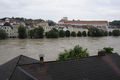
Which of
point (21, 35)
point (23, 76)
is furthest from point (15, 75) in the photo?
point (21, 35)

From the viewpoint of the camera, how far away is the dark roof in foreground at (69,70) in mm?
5199

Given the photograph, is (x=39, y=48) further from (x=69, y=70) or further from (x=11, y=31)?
(x=11, y=31)

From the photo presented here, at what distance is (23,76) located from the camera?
5152 mm

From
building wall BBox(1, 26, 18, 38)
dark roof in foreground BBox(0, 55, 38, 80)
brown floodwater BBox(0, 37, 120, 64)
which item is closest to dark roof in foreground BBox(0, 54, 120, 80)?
dark roof in foreground BBox(0, 55, 38, 80)

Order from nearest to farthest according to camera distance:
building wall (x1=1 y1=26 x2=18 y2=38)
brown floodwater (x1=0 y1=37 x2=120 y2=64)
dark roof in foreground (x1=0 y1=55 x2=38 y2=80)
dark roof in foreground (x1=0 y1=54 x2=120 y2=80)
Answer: dark roof in foreground (x1=0 y1=54 x2=120 y2=80), dark roof in foreground (x1=0 y1=55 x2=38 y2=80), brown floodwater (x1=0 y1=37 x2=120 y2=64), building wall (x1=1 y1=26 x2=18 y2=38)

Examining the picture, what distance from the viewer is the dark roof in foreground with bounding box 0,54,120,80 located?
520 cm

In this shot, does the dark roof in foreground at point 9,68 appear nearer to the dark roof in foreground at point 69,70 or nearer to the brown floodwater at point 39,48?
the dark roof in foreground at point 69,70

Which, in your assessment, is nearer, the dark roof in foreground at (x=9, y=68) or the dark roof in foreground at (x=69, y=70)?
the dark roof in foreground at (x=69, y=70)

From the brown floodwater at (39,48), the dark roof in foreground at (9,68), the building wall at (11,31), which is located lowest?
the brown floodwater at (39,48)

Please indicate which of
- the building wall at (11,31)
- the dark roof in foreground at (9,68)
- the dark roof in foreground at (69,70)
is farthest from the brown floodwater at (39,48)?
the building wall at (11,31)

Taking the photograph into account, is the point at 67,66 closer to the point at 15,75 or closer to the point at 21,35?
the point at 15,75

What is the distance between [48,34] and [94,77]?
A: 46.2 m

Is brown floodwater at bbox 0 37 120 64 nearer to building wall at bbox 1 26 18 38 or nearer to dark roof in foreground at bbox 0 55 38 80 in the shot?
dark roof in foreground at bbox 0 55 38 80

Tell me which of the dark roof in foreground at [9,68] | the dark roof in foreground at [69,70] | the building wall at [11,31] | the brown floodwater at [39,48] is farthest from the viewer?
the building wall at [11,31]
